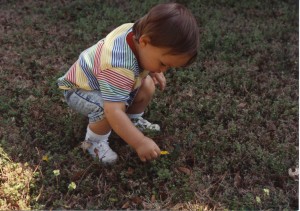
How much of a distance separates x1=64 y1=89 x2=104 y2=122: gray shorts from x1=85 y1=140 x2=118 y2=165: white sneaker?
213mm

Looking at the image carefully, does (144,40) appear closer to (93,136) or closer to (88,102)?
(88,102)

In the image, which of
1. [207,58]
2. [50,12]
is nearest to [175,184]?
[207,58]

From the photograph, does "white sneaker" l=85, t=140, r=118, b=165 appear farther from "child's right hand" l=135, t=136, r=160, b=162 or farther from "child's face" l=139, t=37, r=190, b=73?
"child's face" l=139, t=37, r=190, b=73

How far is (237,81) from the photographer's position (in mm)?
4344

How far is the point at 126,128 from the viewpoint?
278 centimetres

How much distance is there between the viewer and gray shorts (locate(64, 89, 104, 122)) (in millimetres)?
3085

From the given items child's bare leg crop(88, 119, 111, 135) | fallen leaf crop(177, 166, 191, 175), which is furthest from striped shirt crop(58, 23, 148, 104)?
fallen leaf crop(177, 166, 191, 175)

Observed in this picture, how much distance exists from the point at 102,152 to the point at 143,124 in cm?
49

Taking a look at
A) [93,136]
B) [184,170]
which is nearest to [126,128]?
[93,136]

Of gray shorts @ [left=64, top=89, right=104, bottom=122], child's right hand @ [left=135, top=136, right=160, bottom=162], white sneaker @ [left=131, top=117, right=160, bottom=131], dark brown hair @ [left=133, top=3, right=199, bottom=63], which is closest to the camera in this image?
dark brown hair @ [left=133, top=3, right=199, bottom=63]

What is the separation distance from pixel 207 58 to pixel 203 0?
5.62 ft

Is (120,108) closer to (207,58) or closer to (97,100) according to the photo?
(97,100)

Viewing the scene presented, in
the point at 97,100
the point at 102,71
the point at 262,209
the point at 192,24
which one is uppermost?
the point at 192,24

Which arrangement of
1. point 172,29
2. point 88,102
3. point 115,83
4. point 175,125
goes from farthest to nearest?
point 175,125 < point 88,102 < point 115,83 < point 172,29
